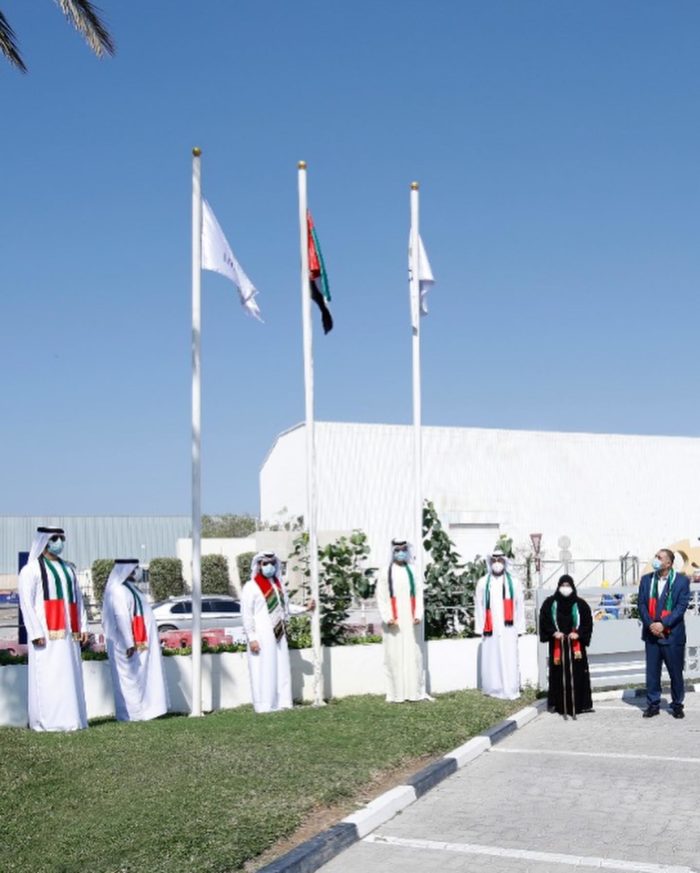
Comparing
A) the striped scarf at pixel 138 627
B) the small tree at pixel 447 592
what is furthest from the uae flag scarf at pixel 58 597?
the small tree at pixel 447 592

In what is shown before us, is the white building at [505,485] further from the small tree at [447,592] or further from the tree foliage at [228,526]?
the small tree at [447,592]

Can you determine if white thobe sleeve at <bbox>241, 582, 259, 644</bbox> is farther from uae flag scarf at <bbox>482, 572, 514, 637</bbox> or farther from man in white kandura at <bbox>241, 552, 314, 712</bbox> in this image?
uae flag scarf at <bbox>482, 572, 514, 637</bbox>

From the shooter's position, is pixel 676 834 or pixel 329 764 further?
pixel 329 764

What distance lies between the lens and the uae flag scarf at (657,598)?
12109 millimetres

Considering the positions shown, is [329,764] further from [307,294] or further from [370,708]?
[307,294]

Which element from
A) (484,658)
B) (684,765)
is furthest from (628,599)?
(684,765)

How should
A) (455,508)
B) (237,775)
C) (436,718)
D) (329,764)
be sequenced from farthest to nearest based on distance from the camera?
(455,508)
(436,718)
(329,764)
(237,775)

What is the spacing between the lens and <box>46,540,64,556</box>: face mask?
36.6ft

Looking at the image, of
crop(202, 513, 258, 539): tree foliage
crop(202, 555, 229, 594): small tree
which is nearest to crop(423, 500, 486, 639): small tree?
crop(202, 555, 229, 594): small tree

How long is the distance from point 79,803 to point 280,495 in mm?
43485

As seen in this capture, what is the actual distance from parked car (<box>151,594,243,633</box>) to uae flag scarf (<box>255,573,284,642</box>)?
1220cm

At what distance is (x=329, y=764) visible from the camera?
8805mm

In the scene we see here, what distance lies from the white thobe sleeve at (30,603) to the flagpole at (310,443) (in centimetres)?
325

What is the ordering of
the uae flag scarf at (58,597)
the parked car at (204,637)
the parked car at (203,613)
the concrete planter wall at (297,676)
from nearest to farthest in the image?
the uae flag scarf at (58,597), the concrete planter wall at (297,676), the parked car at (204,637), the parked car at (203,613)
